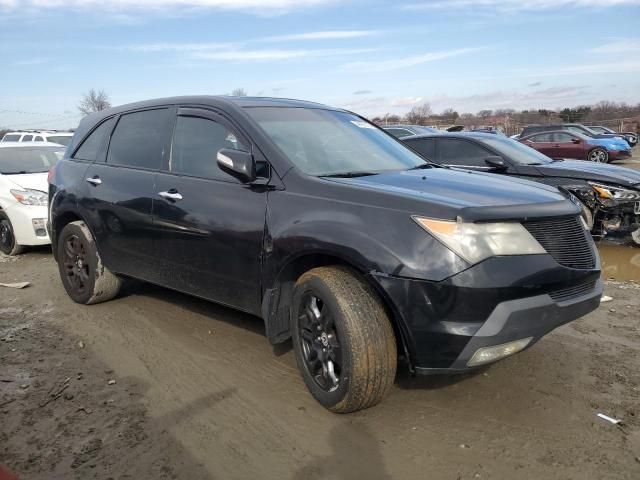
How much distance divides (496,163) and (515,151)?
1080 mm

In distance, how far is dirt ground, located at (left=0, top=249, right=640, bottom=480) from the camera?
273 centimetres

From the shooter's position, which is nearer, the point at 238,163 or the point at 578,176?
the point at 238,163

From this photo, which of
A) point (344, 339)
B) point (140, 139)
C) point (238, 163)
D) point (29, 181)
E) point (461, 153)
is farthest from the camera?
point (461, 153)

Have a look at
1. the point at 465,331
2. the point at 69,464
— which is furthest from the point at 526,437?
the point at 69,464

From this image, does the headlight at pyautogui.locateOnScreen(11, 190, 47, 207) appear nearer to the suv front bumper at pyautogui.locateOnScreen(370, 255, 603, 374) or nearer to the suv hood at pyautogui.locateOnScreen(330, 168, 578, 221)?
the suv hood at pyautogui.locateOnScreen(330, 168, 578, 221)

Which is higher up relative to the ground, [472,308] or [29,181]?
[29,181]

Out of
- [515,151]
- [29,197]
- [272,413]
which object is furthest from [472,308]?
[29,197]

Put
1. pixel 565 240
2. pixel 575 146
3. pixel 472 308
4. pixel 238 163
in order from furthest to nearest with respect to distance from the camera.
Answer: pixel 575 146, pixel 238 163, pixel 565 240, pixel 472 308

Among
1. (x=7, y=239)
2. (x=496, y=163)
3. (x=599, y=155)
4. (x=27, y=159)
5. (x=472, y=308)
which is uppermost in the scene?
(x=27, y=159)

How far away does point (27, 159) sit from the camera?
8570mm

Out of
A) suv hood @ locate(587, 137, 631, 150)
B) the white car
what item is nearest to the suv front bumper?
the white car

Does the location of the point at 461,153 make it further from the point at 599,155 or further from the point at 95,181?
the point at 599,155

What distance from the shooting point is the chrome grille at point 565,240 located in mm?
2936

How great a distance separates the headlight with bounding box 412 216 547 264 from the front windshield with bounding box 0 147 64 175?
24.4 ft
